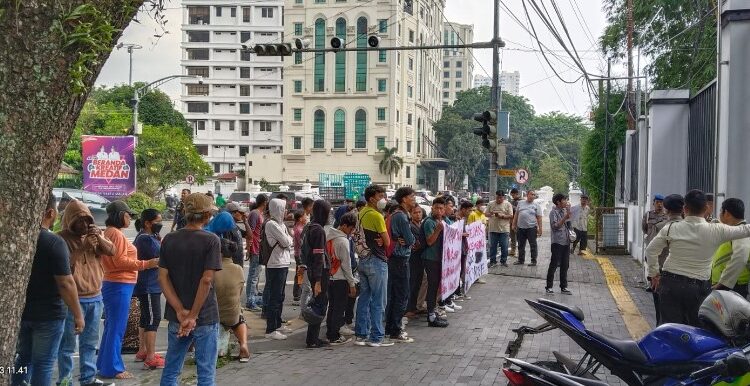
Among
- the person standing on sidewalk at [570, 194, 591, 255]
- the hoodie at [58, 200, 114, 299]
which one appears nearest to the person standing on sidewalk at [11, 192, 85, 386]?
the hoodie at [58, 200, 114, 299]

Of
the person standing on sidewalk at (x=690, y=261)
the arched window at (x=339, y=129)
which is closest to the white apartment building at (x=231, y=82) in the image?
the arched window at (x=339, y=129)

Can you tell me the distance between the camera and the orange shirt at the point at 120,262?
7176mm

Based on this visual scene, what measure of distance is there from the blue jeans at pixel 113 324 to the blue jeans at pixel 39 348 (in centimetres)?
161

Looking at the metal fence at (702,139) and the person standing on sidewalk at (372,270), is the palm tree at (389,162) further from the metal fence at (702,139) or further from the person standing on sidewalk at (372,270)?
the person standing on sidewalk at (372,270)

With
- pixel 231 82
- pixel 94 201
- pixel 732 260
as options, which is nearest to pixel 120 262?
pixel 732 260

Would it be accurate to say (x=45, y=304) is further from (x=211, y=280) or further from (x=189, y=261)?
(x=211, y=280)

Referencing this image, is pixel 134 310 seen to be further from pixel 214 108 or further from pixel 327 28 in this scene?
pixel 214 108

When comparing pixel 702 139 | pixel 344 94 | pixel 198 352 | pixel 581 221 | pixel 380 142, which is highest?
pixel 344 94

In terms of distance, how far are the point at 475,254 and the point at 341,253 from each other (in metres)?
5.76

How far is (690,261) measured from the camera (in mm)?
7137

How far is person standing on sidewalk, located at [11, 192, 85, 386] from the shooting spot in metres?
5.47

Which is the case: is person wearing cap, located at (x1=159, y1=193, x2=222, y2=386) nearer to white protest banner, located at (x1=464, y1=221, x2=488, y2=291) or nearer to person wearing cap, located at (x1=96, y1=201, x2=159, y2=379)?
person wearing cap, located at (x1=96, y1=201, x2=159, y2=379)

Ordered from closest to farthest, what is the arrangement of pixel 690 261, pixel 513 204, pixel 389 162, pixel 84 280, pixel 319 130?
pixel 84 280 < pixel 690 261 < pixel 513 204 < pixel 389 162 < pixel 319 130

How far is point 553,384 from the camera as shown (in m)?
4.52
